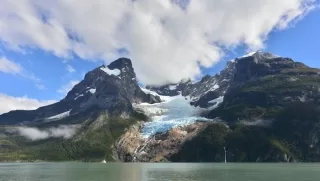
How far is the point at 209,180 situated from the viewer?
98562 mm

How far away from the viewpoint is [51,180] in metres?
102

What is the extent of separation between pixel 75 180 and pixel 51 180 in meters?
6.36

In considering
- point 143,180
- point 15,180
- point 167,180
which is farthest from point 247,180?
point 15,180

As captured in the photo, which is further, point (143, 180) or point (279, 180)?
point (143, 180)

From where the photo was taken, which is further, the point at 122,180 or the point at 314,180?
the point at 122,180

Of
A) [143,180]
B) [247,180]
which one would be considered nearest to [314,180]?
[247,180]

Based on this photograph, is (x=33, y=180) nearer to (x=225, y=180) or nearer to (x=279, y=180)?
(x=225, y=180)

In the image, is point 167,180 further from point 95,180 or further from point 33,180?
point 33,180

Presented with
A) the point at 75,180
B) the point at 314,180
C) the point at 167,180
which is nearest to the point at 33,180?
the point at 75,180

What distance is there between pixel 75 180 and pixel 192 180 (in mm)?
31290

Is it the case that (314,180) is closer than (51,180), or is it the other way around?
(314,180)

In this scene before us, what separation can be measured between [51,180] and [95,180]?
38.7 ft

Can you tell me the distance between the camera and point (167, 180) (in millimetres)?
101312

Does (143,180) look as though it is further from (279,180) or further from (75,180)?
(279,180)
